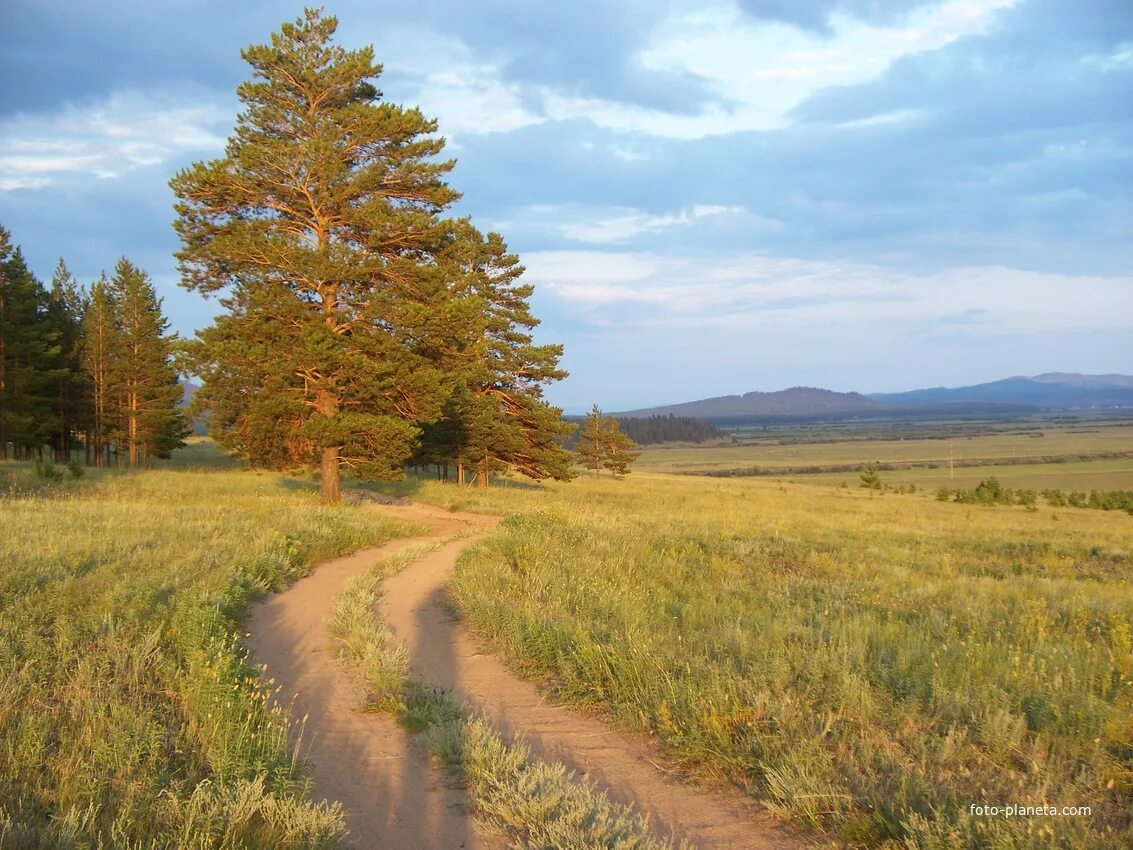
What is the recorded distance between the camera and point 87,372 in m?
42.1

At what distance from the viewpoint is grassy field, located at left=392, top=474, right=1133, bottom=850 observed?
13.7 ft

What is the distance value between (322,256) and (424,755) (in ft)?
49.2

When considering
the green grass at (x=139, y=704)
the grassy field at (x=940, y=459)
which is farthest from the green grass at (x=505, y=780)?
the grassy field at (x=940, y=459)

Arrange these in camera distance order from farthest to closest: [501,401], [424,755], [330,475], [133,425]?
[133,425], [501,401], [330,475], [424,755]

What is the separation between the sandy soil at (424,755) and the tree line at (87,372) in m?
33.1

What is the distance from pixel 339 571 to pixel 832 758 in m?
9.25

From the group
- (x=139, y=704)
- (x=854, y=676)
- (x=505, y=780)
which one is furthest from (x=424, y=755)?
(x=854, y=676)

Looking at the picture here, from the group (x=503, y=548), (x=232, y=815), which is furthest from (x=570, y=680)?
(x=503, y=548)

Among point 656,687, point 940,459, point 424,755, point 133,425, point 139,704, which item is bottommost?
point 940,459

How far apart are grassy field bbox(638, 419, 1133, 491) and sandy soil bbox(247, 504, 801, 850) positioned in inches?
3044

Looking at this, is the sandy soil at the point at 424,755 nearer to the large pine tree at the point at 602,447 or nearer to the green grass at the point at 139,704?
the green grass at the point at 139,704

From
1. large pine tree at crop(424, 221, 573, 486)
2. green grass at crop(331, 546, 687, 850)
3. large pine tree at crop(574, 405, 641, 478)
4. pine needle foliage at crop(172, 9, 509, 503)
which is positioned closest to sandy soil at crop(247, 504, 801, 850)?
green grass at crop(331, 546, 687, 850)

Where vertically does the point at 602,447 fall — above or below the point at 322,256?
below

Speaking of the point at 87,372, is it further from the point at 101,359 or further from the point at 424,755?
the point at 424,755
